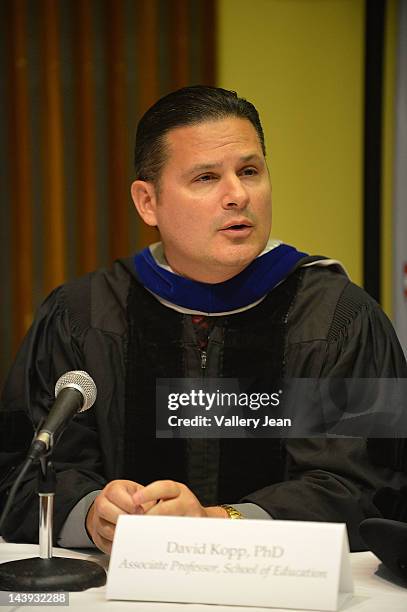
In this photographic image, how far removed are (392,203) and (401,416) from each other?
5.54 feet

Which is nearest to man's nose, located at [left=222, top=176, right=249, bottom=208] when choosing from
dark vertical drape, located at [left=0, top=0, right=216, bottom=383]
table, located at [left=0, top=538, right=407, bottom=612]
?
table, located at [left=0, top=538, right=407, bottom=612]

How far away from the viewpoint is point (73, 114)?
163 inches

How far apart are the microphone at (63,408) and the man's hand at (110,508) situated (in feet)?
0.76

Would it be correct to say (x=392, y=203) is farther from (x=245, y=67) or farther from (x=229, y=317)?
(x=229, y=317)

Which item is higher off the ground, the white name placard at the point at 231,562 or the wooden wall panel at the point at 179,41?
Result: the wooden wall panel at the point at 179,41

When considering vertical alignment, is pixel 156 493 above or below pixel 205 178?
below

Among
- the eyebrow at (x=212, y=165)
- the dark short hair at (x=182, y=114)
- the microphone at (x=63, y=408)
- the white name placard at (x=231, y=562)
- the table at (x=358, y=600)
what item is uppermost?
the dark short hair at (x=182, y=114)

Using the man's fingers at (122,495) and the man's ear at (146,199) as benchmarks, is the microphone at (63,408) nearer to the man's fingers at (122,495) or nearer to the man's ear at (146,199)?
the man's fingers at (122,495)

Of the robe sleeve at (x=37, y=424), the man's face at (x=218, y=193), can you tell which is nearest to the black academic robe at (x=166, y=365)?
the robe sleeve at (x=37, y=424)

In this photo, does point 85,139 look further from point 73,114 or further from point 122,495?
point 122,495

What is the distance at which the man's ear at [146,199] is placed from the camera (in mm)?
2287

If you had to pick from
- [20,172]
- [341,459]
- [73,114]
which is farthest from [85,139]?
[341,459]

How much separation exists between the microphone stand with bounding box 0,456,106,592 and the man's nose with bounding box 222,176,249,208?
76 centimetres

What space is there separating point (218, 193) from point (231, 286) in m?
0.26
